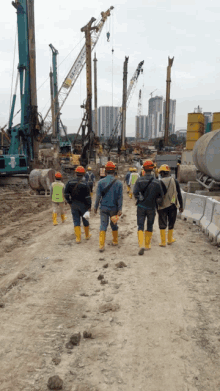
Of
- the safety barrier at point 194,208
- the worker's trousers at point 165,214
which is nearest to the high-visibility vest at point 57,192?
the worker's trousers at point 165,214

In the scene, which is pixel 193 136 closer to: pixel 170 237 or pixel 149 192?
pixel 170 237

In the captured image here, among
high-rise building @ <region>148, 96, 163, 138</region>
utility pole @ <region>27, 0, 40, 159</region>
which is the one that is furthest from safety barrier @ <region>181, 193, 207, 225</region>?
high-rise building @ <region>148, 96, 163, 138</region>

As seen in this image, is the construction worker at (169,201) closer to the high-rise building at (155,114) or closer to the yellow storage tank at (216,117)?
the yellow storage tank at (216,117)

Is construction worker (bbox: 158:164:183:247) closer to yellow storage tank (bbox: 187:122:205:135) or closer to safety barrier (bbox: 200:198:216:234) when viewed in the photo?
safety barrier (bbox: 200:198:216:234)

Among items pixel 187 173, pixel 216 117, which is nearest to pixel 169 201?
pixel 187 173

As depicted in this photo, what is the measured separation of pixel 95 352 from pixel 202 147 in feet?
28.3

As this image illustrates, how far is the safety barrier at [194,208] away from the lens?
7.73m

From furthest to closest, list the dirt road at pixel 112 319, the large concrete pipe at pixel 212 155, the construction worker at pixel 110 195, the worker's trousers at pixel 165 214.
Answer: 1. the large concrete pipe at pixel 212 155
2. the worker's trousers at pixel 165 214
3. the construction worker at pixel 110 195
4. the dirt road at pixel 112 319

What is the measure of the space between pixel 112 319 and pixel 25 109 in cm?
1837

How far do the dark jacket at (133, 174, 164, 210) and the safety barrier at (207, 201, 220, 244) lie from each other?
5.36 ft

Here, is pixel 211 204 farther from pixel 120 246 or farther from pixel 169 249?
pixel 120 246

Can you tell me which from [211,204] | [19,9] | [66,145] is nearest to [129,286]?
[211,204]

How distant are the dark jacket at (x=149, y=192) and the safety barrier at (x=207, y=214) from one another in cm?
189

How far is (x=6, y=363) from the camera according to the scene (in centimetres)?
268
